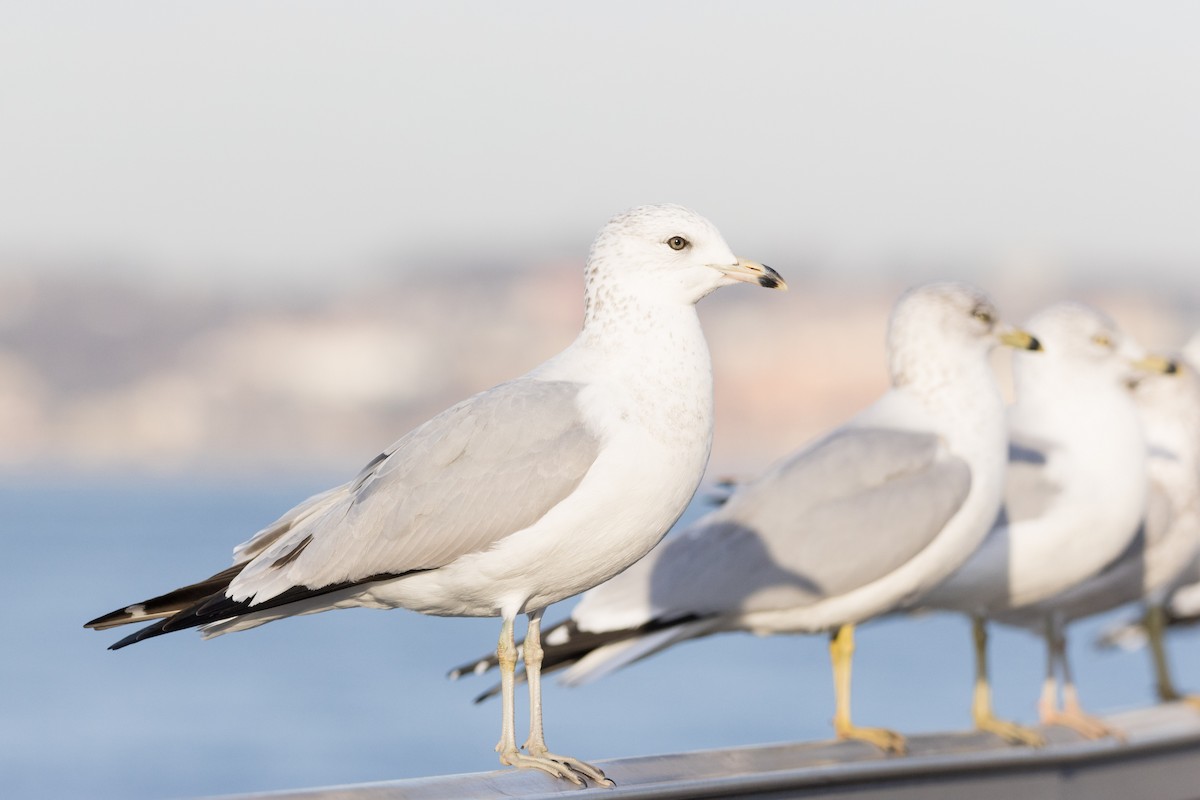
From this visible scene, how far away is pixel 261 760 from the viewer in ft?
72.8

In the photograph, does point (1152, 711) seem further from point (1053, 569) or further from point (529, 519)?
point (529, 519)

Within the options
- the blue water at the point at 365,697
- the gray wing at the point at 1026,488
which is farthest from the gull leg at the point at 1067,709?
the blue water at the point at 365,697

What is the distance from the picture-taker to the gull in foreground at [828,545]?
505 centimetres

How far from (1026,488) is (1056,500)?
A: 0.11 metres

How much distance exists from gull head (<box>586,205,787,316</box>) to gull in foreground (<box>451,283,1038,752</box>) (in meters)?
1.31

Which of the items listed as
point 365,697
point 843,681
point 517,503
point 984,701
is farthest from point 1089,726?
point 365,697

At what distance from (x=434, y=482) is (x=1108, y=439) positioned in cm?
328

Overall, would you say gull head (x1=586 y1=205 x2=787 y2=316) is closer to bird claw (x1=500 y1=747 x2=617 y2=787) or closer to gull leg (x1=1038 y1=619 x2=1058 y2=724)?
bird claw (x1=500 y1=747 x2=617 y2=787)

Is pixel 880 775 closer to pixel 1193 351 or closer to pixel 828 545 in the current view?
pixel 828 545

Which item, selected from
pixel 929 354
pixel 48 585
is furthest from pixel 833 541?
pixel 48 585

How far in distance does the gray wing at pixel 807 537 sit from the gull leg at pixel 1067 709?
2.24 ft

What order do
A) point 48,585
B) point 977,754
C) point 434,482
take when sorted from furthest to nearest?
1. point 48,585
2. point 434,482
3. point 977,754

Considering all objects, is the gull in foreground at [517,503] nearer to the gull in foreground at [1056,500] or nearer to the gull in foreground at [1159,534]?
the gull in foreground at [1056,500]

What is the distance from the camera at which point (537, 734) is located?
3680 mm
